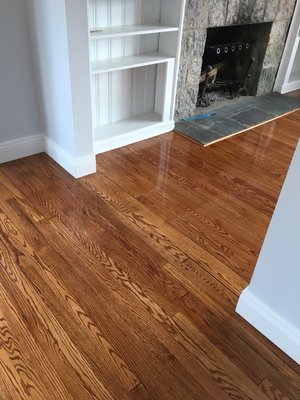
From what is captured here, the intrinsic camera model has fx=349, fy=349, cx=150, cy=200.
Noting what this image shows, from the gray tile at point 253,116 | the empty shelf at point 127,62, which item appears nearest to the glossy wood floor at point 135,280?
the empty shelf at point 127,62

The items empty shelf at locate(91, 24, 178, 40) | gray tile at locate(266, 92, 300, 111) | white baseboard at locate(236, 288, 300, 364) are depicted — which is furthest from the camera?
gray tile at locate(266, 92, 300, 111)

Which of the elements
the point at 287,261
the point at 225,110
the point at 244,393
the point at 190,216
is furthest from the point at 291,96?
the point at 244,393

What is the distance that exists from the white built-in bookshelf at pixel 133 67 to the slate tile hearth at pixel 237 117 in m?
0.25

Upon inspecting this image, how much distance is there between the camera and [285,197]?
1.11 metres

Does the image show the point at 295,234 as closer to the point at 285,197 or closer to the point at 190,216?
the point at 285,197

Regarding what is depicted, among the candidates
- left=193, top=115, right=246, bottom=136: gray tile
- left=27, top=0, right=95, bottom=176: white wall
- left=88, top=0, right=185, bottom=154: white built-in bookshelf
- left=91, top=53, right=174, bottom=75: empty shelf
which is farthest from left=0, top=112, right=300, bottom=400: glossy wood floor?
left=91, top=53, right=174, bottom=75: empty shelf

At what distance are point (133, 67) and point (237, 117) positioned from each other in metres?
1.21

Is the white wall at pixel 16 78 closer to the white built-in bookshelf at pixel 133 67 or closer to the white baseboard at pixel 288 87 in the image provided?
the white built-in bookshelf at pixel 133 67

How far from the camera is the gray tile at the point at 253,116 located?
3135mm

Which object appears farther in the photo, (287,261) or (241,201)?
(241,201)

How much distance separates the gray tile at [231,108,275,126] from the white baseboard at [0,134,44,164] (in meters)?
1.74

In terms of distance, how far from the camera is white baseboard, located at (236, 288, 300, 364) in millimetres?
1271

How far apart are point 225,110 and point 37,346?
8.87 ft

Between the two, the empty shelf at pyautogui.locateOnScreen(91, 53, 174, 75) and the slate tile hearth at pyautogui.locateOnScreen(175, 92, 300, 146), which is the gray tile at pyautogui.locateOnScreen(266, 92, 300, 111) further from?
the empty shelf at pyautogui.locateOnScreen(91, 53, 174, 75)
